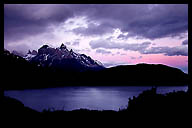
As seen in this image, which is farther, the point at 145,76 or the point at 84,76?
the point at 84,76

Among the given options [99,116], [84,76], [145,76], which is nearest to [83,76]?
[84,76]

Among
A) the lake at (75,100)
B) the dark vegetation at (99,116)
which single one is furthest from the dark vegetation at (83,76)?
the dark vegetation at (99,116)

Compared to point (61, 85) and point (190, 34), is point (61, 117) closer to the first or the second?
point (190, 34)

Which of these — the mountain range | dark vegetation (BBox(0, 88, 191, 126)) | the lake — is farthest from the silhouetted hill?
dark vegetation (BBox(0, 88, 191, 126))

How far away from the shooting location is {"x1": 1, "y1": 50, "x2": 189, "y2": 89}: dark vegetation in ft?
530

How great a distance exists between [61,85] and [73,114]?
618ft

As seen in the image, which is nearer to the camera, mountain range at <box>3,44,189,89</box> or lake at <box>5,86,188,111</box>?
lake at <box>5,86,188,111</box>

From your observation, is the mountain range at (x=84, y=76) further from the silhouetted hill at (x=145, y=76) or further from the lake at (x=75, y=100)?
the lake at (x=75, y=100)

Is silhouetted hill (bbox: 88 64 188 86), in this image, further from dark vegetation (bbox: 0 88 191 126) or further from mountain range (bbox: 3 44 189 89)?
dark vegetation (bbox: 0 88 191 126)

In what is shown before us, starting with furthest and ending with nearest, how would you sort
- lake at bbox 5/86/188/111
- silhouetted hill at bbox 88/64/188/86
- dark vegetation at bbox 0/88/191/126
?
silhouetted hill at bbox 88/64/188/86 < lake at bbox 5/86/188/111 < dark vegetation at bbox 0/88/191/126

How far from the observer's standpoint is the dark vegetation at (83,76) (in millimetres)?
161488

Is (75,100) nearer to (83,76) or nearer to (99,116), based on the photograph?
(99,116)

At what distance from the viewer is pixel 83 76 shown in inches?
7662
